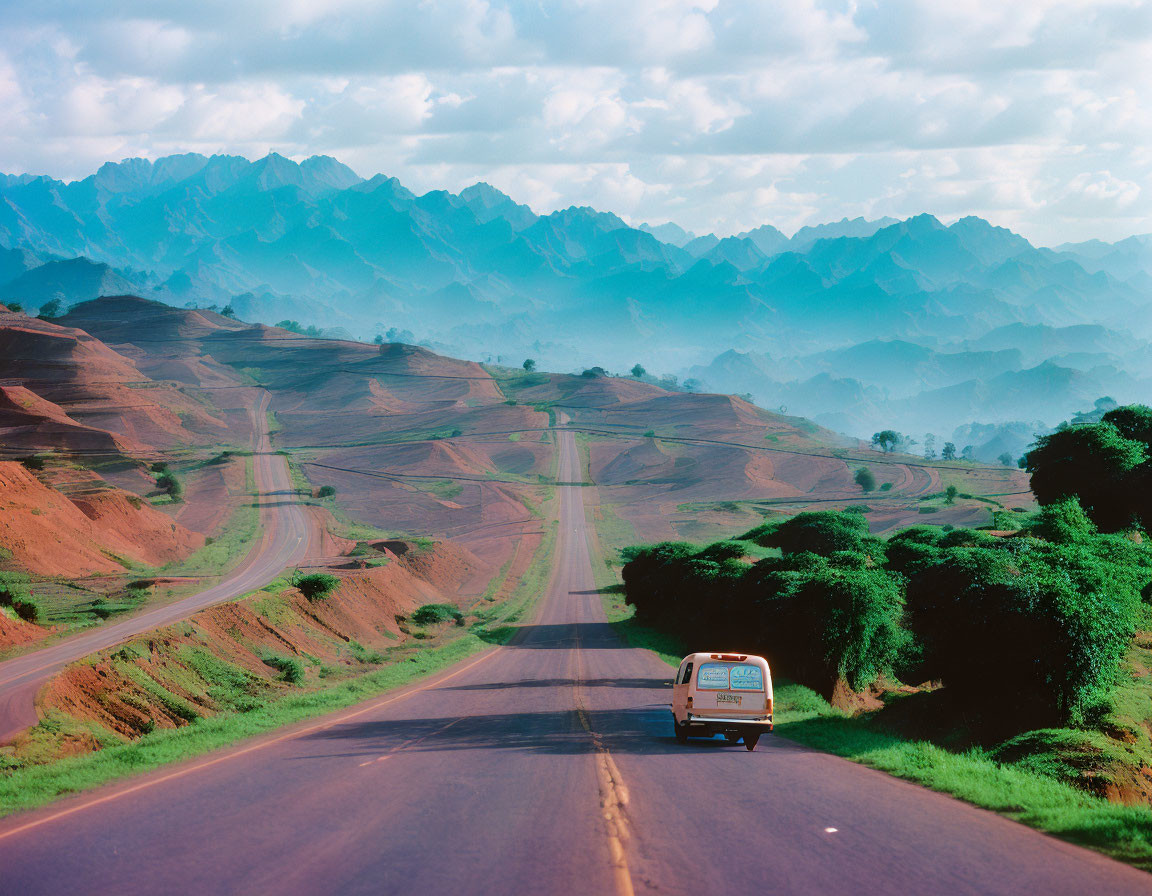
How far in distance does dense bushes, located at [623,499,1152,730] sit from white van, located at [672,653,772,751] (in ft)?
19.8

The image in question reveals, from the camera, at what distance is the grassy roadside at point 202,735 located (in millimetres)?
16234

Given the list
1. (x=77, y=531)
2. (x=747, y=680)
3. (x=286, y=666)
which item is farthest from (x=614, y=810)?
(x=77, y=531)

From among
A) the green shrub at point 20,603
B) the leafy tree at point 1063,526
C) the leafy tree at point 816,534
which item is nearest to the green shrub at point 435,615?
the green shrub at point 20,603

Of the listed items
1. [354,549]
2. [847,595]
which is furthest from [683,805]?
[354,549]

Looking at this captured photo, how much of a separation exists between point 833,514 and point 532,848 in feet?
181

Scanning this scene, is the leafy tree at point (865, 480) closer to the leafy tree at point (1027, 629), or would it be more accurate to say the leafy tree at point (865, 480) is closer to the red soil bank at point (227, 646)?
the red soil bank at point (227, 646)

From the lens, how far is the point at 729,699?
64.2 feet

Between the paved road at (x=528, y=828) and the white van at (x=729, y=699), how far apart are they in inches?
21.3

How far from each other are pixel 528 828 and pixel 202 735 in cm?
1258

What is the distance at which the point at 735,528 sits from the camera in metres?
108

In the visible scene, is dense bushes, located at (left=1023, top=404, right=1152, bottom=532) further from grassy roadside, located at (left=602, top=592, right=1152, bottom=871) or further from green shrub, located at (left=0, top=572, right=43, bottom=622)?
green shrub, located at (left=0, top=572, right=43, bottom=622)

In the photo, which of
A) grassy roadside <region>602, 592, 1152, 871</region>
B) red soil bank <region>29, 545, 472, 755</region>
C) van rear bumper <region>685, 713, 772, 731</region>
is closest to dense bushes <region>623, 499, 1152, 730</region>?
grassy roadside <region>602, 592, 1152, 871</region>

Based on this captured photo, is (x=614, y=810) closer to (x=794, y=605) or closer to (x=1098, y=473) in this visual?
(x=794, y=605)

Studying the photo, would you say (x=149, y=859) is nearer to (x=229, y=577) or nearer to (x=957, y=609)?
(x=957, y=609)
